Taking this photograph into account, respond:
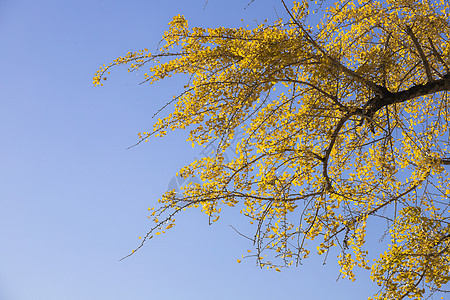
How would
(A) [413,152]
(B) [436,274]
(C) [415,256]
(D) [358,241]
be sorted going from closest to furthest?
1. (B) [436,274]
2. (C) [415,256]
3. (D) [358,241]
4. (A) [413,152]

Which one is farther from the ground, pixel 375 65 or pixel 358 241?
pixel 375 65

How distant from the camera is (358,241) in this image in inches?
178

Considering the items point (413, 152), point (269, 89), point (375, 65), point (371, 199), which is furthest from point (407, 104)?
point (269, 89)

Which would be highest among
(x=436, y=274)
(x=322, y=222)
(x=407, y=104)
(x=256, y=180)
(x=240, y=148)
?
(x=407, y=104)

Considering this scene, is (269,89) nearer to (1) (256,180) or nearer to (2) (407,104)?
(1) (256,180)

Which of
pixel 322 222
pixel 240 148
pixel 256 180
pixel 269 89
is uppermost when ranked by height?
pixel 269 89

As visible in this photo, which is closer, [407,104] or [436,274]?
[436,274]

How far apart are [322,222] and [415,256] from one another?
105 cm

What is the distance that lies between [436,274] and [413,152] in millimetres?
2050

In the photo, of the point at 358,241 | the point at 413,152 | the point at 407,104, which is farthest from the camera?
the point at 407,104

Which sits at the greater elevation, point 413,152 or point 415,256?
point 413,152

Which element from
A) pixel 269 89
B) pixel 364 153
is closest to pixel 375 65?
pixel 269 89

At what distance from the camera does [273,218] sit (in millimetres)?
3795

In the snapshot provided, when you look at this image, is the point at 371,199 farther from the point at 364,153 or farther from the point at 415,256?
the point at 415,256
